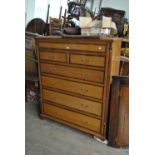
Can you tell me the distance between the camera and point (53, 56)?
2.46 m

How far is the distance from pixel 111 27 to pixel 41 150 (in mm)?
1503

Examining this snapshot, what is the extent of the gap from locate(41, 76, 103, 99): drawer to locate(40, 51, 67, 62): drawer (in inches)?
9.4

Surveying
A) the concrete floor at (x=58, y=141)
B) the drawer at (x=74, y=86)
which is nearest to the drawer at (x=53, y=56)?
the drawer at (x=74, y=86)

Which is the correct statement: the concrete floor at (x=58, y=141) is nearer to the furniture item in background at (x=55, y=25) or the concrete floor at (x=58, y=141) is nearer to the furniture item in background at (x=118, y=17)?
the furniture item in background at (x=118, y=17)

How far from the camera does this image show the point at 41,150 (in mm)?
2047

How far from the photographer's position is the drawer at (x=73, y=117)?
2229 millimetres

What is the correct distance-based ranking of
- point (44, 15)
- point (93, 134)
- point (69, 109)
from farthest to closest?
point (44, 15) < point (69, 109) < point (93, 134)

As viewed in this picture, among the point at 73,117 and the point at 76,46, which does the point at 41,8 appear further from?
the point at 73,117

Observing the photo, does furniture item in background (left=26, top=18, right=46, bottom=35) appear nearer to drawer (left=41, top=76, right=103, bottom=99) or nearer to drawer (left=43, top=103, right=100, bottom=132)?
drawer (left=41, top=76, right=103, bottom=99)

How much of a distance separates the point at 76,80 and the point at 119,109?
0.56m

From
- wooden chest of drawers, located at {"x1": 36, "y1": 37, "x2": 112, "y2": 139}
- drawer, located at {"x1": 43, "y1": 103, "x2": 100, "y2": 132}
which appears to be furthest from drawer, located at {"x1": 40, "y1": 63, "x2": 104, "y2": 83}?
drawer, located at {"x1": 43, "y1": 103, "x2": 100, "y2": 132}

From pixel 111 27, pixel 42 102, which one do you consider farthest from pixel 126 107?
pixel 42 102

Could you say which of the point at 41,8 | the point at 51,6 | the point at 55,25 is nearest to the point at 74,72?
the point at 55,25
